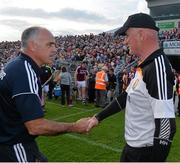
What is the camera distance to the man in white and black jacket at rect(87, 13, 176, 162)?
11.2 ft

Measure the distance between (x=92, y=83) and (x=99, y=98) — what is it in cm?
154

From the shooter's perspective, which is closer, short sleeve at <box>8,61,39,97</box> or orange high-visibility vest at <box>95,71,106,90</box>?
short sleeve at <box>8,61,39,97</box>

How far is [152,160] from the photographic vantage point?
3.46 metres

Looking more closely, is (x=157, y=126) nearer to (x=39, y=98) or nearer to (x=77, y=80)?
(x=39, y=98)

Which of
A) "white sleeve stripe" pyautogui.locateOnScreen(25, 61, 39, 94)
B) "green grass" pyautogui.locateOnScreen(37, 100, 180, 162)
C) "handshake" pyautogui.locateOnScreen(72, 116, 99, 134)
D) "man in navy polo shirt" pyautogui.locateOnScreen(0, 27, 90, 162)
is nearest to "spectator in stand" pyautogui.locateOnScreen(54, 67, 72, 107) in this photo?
"green grass" pyautogui.locateOnScreen(37, 100, 180, 162)

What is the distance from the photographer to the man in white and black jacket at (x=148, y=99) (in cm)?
342

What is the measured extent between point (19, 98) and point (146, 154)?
1.17 metres

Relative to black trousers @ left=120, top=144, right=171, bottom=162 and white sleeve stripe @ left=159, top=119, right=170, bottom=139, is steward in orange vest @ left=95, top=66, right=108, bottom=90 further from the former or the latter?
white sleeve stripe @ left=159, top=119, right=170, bottom=139

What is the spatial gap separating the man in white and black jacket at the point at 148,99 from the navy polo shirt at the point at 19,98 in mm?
841

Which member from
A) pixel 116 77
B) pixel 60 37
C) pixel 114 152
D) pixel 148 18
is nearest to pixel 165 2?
pixel 60 37

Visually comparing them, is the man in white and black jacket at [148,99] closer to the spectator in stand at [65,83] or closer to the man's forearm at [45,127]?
the man's forearm at [45,127]

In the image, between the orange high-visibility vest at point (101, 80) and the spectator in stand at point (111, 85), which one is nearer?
the orange high-visibility vest at point (101, 80)

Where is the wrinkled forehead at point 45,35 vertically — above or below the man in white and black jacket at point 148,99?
above

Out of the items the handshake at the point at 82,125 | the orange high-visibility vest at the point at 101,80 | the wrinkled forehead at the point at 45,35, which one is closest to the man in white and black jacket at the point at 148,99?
the handshake at the point at 82,125
